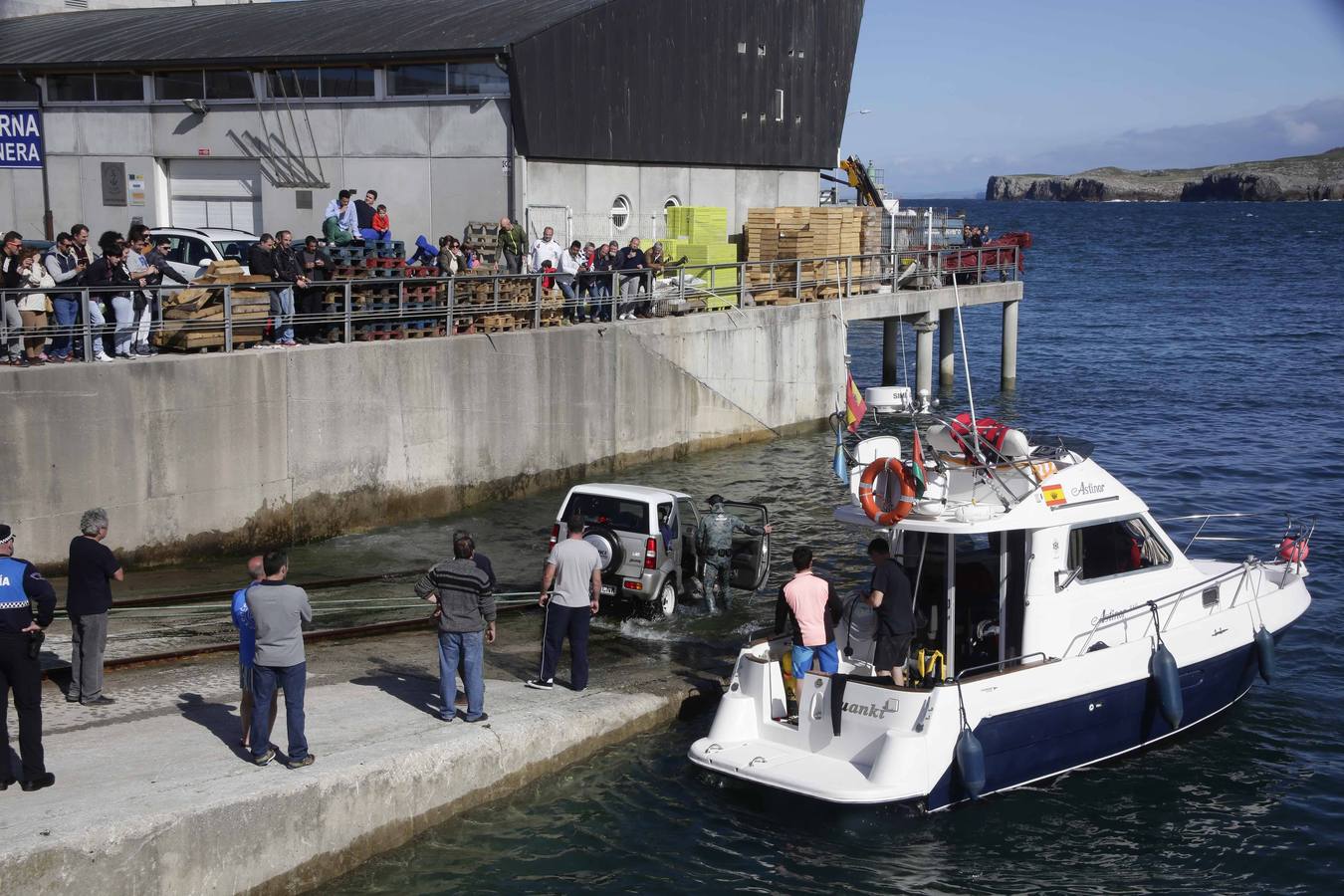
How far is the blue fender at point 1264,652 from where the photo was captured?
15.1 metres

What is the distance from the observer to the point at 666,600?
680 inches

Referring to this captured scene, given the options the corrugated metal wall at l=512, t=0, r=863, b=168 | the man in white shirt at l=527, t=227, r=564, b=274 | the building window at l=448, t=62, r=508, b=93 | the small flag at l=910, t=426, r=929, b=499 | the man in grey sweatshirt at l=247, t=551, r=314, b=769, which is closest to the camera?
the man in grey sweatshirt at l=247, t=551, r=314, b=769

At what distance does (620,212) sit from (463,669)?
2116 cm

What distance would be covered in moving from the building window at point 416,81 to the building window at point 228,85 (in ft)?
11.6

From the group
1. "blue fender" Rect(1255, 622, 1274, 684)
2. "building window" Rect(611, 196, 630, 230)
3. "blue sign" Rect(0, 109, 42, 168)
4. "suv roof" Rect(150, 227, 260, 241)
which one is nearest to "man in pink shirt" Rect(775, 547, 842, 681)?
"blue fender" Rect(1255, 622, 1274, 684)

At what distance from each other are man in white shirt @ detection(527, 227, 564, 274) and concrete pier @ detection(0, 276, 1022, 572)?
158 centimetres

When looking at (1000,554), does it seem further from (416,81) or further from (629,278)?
(416,81)

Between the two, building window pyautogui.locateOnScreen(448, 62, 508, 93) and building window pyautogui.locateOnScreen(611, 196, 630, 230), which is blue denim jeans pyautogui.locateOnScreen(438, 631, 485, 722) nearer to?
building window pyautogui.locateOnScreen(448, 62, 508, 93)

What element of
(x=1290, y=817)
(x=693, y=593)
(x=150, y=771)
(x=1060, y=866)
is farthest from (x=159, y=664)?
(x=1290, y=817)

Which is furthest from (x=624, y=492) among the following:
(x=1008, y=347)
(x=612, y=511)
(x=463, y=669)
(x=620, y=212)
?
(x=1008, y=347)

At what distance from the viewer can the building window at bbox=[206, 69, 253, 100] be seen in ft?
99.5

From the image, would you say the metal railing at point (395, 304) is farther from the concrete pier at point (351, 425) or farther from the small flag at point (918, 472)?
the small flag at point (918, 472)

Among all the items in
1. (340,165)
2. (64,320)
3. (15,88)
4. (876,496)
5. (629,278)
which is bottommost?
(876,496)

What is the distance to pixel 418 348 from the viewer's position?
22172 mm
